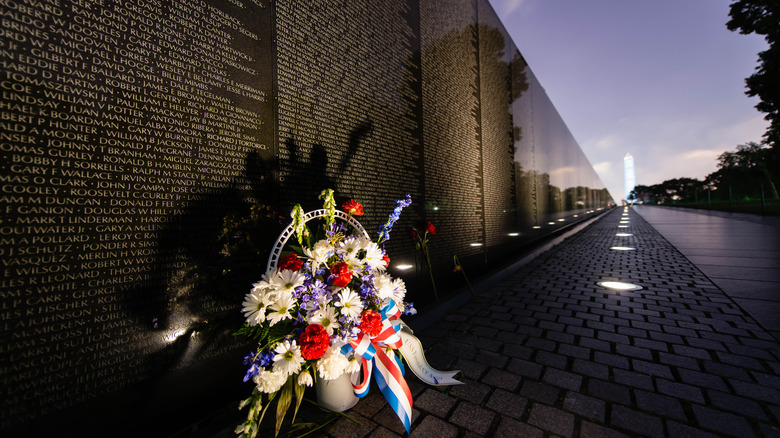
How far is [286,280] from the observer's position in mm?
1663

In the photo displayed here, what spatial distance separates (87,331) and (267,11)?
103 inches

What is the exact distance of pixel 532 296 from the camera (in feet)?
15.0

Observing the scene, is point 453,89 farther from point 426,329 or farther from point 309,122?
point 426,329

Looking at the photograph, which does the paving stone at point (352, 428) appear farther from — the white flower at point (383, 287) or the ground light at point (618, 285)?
the ground light at point (618, 285)

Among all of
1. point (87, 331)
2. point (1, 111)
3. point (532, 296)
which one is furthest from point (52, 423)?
point (532, 296)

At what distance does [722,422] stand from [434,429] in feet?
5.73

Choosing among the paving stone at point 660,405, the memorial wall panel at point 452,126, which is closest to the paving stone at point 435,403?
the paving stone at point 660,405

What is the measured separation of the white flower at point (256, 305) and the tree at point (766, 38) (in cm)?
3041

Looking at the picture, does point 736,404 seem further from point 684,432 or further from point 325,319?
point 325,319

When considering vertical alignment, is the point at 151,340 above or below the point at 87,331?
below

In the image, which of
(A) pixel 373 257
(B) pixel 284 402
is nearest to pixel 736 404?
(A) pixel 373 257

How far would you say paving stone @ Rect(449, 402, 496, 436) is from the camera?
183cm

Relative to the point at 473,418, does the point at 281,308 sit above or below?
above

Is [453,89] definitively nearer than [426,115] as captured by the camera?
No
